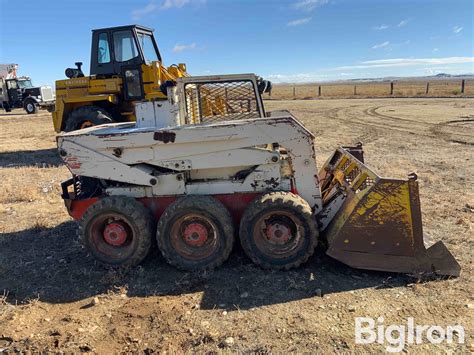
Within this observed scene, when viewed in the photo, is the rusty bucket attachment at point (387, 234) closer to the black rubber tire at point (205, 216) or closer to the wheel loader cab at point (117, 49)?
the black rubber tire at point (205, 216)

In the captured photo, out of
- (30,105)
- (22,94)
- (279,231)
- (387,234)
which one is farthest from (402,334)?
(22,94)

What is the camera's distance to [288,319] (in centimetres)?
339

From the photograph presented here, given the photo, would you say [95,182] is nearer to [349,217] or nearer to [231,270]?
[231,270]

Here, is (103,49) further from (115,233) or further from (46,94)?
(46,94)

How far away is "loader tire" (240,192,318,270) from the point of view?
4.09m

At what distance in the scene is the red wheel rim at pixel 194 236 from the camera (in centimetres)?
425

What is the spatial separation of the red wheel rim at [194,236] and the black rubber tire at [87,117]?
252 inches

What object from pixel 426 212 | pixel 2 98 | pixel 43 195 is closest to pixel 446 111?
pixel 426 212

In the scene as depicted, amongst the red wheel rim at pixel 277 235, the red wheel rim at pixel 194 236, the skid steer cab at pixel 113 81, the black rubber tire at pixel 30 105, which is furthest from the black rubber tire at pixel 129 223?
the black rubber tire at pixel 30 105

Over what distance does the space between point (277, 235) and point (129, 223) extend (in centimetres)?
163

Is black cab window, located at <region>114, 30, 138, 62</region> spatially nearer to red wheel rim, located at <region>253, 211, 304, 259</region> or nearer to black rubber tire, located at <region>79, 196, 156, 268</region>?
black rubber tire, located at <region>79, 196, 156, 268</region>

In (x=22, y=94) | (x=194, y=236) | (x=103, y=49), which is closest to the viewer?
(x=194, y=236)

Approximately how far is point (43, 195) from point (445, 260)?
6.76 meters

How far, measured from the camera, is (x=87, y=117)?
9938 mm
